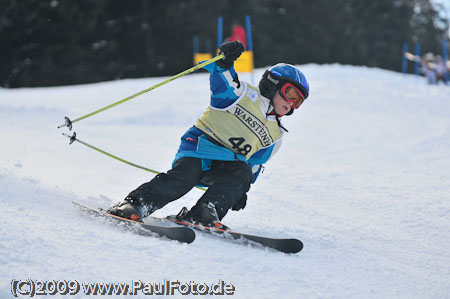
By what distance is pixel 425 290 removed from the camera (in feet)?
8.03

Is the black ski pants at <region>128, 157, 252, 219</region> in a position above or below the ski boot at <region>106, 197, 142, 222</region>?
above

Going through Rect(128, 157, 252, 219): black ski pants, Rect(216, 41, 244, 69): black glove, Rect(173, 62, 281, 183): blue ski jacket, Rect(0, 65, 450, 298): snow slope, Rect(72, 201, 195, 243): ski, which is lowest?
Rect(0, 65, 450, 298): snow slope

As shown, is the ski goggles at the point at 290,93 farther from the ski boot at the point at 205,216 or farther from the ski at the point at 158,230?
the ski at the point at 158,230

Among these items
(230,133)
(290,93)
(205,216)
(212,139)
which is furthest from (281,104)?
(205,216)

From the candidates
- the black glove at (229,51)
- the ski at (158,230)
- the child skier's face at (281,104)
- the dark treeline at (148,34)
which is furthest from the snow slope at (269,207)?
the dark treeline at (148,34)

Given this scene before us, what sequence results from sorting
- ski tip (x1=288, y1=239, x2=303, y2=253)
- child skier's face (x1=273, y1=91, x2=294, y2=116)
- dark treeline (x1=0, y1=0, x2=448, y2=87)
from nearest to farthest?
ski tip (x1=288, y1=239, x2=303, y2=253) → child skier's face (x1=273, y1=91, x2=294, y2=116) → dark treeline (x1=0, y1=0, x2=448, y2=87)

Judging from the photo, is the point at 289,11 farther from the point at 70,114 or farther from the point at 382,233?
the point at 382,233

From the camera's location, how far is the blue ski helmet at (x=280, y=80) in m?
3.23

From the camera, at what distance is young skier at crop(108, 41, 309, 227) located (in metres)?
3.06

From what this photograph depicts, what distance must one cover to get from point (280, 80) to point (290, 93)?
0.32 ft

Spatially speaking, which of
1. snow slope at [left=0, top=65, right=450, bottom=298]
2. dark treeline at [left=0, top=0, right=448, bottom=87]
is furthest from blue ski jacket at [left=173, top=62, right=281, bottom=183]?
dark treeline at [left=0, top=0, right=448, bottom=87]

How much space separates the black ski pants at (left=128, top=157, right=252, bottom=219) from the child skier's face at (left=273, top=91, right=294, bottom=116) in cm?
41

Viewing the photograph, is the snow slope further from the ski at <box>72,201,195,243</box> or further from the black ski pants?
the black ski pants

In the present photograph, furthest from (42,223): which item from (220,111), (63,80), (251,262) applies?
(63,80)
